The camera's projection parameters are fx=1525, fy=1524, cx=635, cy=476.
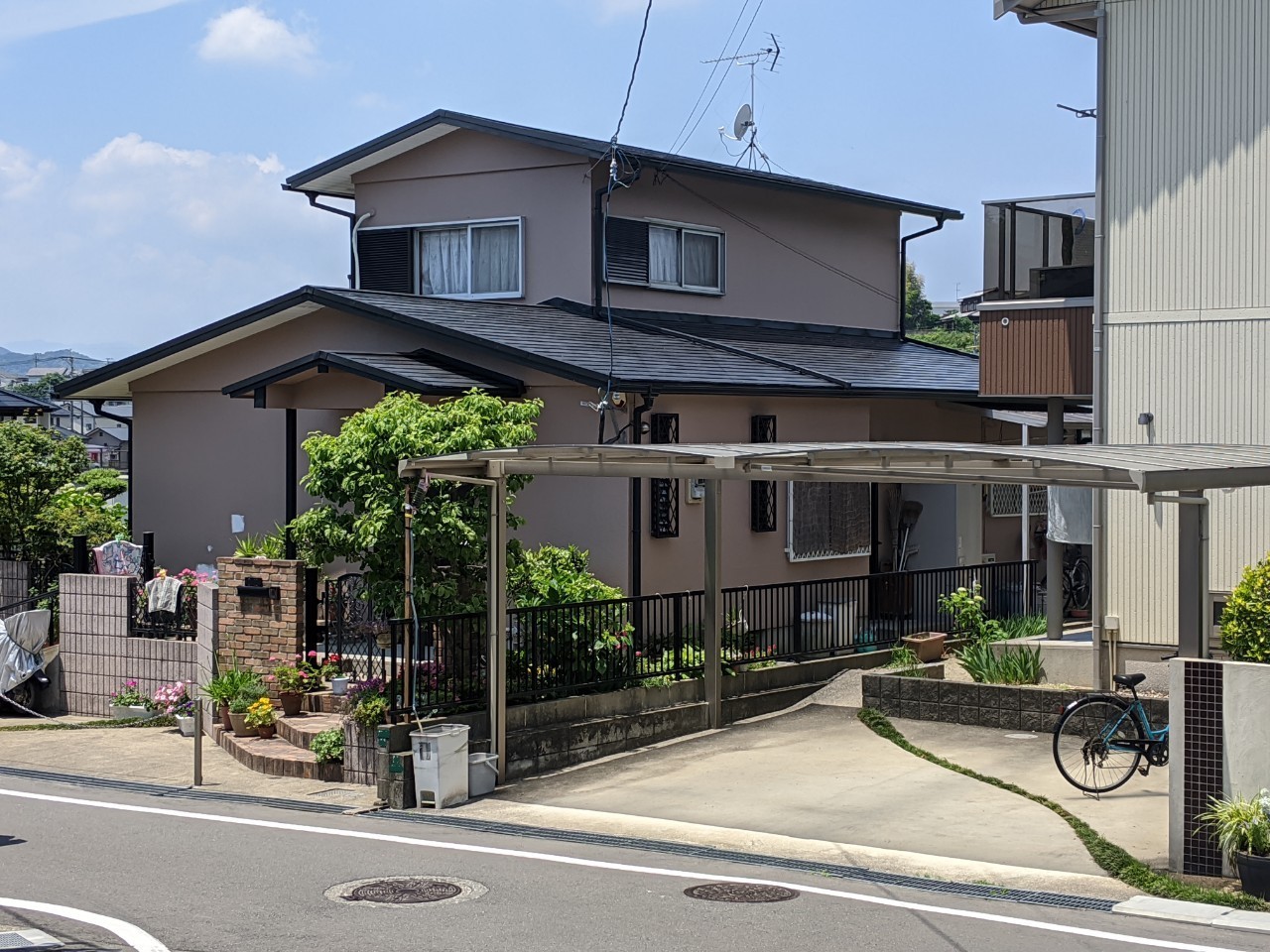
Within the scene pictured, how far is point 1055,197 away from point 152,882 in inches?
466

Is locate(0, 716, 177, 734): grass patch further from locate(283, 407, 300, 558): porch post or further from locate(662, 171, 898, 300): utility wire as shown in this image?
locate(662, 171, 898, 300): utility wire

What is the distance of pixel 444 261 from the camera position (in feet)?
76.1

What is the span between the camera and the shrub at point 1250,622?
11383 mm

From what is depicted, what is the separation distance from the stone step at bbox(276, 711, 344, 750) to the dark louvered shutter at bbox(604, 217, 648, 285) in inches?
341

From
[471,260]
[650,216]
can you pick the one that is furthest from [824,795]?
[471,260]

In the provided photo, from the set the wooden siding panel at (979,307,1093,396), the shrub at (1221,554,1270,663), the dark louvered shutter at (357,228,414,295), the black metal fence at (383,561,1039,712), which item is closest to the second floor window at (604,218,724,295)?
the dark louvered shutter at (357,228,414,295)

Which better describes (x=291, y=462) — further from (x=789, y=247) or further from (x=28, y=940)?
(x=28, y=940)

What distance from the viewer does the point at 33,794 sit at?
520 inches

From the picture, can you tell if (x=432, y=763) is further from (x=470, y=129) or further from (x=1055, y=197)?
(x=470, y=129)

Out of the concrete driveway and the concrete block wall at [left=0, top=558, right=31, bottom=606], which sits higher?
the concrete block wall at [left=0, top=558, right=31, bottom=606]

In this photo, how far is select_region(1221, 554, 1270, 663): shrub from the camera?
11383 mm

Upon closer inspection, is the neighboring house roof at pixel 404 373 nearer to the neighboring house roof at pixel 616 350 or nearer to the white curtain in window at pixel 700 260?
the neighboring house roof at pixel 616 350

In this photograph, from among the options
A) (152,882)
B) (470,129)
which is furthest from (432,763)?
(470,129)

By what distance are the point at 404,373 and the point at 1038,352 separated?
7.06 metres
